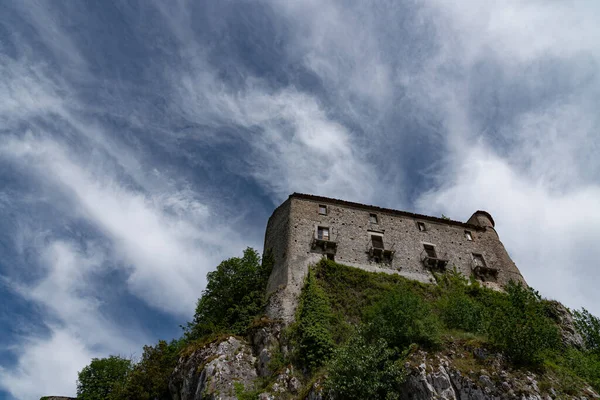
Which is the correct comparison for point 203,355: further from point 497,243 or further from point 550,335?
point 497,243

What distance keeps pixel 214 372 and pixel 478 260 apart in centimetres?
2489

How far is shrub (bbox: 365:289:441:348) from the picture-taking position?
2247 centimetres

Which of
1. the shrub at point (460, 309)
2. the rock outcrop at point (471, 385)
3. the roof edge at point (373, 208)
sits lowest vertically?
the rock outcrop at point (471, 385)

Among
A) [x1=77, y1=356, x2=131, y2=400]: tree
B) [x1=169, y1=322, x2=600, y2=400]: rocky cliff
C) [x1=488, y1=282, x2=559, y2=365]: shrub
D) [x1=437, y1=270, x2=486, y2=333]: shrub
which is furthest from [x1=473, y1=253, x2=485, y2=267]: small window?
[x1=77, y1=356, x2=131, y2=400]: tree

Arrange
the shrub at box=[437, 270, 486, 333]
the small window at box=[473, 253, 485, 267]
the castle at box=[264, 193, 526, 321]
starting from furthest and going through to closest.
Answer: the small window at box=[473, 253, 485, 267], the castle at box=[264, 193, 526, 321], the shrub at box=[437, 270, 486, 333]

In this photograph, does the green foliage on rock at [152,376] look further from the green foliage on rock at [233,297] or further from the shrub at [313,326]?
the shrub at [313,326]

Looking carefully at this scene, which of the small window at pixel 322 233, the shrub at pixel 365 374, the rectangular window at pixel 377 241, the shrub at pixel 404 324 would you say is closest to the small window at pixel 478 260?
the rectangular window at pixel 377 241

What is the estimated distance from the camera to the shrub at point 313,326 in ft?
79.1

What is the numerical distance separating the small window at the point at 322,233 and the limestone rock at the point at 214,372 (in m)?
11.2

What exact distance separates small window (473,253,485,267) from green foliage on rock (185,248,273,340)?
1769 cm

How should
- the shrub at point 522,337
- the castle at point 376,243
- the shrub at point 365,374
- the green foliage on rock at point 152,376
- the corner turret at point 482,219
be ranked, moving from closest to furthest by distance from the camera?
1. the shrub at point 365,374
2. the shrub at point 522,337
3. the green foliage on rock at point 152,376
4. the castle at point 376,243
5. the corner turret at point 482,219

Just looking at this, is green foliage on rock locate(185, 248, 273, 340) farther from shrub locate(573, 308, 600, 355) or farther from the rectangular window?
shrub locate(573, 308, 600, 355)

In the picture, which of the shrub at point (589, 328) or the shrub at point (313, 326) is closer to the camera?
the shrub at point (313, 326)

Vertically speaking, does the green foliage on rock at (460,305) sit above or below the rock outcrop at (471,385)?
above
